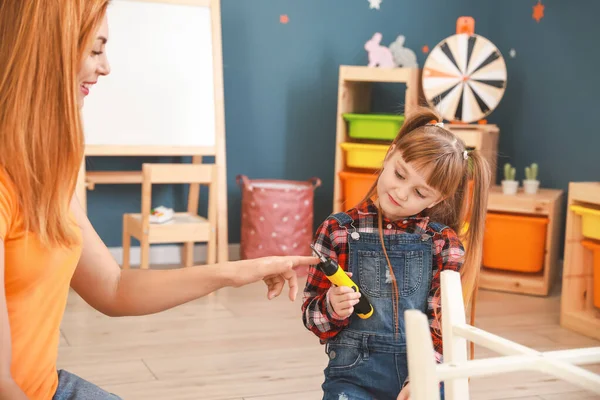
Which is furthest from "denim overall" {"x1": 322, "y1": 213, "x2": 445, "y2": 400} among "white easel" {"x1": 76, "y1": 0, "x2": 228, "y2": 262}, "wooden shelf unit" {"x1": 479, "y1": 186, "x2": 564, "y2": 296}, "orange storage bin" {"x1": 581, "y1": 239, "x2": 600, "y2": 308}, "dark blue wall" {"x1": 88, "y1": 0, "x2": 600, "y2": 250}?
"dark blue wall" {"x1": 88, "y1": 0, "x2": 600, "y2": 250}

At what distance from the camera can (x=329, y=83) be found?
3898 millimetres

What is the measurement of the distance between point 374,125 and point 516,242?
0.78 meters

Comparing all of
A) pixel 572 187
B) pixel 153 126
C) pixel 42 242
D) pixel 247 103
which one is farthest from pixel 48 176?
pixel 247 103

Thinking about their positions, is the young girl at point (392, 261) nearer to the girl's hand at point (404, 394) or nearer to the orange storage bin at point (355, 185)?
the girl's hand at point (404, 394)

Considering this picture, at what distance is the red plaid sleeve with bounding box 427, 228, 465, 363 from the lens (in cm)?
144

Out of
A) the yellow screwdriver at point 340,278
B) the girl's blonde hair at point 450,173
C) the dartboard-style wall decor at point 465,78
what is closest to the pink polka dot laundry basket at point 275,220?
the dartboard-style wall decor at point 465,78

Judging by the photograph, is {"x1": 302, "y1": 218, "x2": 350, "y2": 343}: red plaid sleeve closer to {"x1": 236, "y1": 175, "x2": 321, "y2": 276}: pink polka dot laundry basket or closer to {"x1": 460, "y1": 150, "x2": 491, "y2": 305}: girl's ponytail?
{"x1": 460, "y1": 150, "x2": 491, "y2": 305}: girl's ponytail

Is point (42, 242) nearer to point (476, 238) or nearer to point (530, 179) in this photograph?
point (476, 238)

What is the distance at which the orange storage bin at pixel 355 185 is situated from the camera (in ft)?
11.4

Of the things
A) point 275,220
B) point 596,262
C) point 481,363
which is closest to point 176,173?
point 275,220

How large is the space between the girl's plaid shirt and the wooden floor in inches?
25.2

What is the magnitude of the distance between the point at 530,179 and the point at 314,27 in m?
1.27

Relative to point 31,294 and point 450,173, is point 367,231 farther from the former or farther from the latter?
point 31,294

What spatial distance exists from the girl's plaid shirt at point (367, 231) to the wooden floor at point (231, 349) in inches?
25.2
